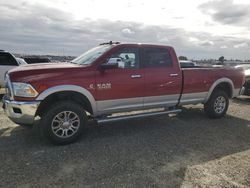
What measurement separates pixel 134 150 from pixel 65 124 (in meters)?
1.42

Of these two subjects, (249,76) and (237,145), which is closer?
(237,145)

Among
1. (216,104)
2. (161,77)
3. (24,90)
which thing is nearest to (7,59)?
(24,90)

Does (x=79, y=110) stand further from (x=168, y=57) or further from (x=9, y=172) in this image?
(x=168, y=57)

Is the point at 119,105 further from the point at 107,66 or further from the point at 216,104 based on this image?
the point at 216,104

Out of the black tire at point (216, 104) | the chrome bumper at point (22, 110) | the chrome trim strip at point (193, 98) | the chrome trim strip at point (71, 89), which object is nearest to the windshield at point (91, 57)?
the chrome trim strip at point (71, 89)

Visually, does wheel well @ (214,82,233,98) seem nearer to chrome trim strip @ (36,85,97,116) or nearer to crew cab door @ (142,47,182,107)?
crew cab door @ (142,47,182,107)

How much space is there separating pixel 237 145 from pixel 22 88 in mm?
4370

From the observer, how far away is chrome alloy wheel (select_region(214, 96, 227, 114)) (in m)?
7.41

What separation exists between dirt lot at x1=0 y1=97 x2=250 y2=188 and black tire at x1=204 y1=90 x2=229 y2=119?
2.21 ft

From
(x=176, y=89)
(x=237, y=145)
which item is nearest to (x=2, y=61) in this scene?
(x=176, y=89)

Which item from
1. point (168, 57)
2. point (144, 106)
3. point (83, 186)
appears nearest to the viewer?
point (83, 186)

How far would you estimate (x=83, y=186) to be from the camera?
3527 mm

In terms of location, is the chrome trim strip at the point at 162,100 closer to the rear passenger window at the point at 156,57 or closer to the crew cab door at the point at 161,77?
the crew cab door at the point at 161,77

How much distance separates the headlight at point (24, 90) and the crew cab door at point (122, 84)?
1.25 m
